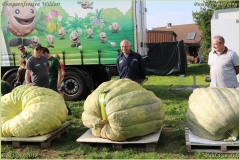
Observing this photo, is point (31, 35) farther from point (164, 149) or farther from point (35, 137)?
A: point (164, 149)

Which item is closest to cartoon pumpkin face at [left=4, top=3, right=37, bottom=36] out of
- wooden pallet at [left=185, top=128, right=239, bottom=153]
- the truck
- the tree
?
the truck

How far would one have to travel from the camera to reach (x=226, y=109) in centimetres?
431

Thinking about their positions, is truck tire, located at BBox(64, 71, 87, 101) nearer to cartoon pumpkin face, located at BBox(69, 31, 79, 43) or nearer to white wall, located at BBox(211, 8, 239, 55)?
cartoon pumpkin face, located at BBox(69, 31, 79, 43)

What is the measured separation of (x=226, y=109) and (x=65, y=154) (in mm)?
2468

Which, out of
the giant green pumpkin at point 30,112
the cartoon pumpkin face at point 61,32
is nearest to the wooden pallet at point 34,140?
the giant green pumpkin at point 30,112

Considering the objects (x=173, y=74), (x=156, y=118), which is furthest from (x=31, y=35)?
(x=173, y=74)

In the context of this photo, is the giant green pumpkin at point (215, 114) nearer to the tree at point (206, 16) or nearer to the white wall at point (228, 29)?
the white wall at point (228, 29)

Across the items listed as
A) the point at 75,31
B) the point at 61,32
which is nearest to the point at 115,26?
the point at 75,31

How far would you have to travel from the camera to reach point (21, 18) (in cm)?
911

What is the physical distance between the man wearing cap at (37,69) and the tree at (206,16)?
21.2 meters

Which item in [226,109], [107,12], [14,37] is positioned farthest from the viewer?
[14,37]

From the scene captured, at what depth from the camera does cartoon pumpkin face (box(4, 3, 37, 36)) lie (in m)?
9.05

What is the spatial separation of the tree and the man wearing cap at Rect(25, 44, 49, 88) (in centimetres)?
2125

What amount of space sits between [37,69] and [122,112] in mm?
2469
